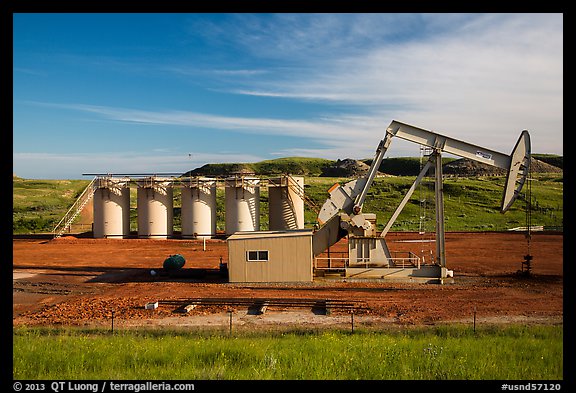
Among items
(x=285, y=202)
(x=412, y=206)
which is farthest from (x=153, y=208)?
(x=412, y=206)

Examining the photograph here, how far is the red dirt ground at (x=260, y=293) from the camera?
1351cm

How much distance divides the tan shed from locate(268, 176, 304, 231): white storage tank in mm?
16200

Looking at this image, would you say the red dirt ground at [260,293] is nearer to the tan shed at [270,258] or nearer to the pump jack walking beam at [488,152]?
the tan shed at [270,258]

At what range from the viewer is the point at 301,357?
806 cm

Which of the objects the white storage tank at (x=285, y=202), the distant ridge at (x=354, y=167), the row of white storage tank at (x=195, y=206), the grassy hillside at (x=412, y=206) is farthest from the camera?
the distant ridge at (x=354, y=167)

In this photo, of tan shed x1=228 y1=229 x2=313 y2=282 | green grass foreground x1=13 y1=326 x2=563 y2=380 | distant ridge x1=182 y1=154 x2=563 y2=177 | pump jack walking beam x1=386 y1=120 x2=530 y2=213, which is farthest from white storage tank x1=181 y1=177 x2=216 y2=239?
distant ridge x1=182 y1=154 x2=563 y2=177

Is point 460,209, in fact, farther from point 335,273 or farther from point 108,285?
point 108,285

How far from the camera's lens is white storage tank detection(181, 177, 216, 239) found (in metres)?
36.4

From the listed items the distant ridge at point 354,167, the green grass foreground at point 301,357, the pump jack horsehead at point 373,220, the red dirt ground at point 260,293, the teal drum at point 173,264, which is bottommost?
the red dirt ground at point 260,293

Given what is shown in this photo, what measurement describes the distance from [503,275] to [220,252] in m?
16.6

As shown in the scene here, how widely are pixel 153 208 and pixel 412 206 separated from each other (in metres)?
29.7

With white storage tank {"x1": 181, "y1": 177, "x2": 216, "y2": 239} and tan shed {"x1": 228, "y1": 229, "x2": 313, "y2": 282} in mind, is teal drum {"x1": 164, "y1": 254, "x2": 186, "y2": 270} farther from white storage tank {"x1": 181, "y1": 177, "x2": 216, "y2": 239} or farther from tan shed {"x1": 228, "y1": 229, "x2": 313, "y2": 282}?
white storage tank {"x1": 181, "y1": 177, "x2": 216, "y2": 239}

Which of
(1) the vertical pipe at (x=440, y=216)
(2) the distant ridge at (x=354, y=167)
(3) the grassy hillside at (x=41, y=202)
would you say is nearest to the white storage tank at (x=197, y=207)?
(3) the grassy hillside at (x=41, y=202)
